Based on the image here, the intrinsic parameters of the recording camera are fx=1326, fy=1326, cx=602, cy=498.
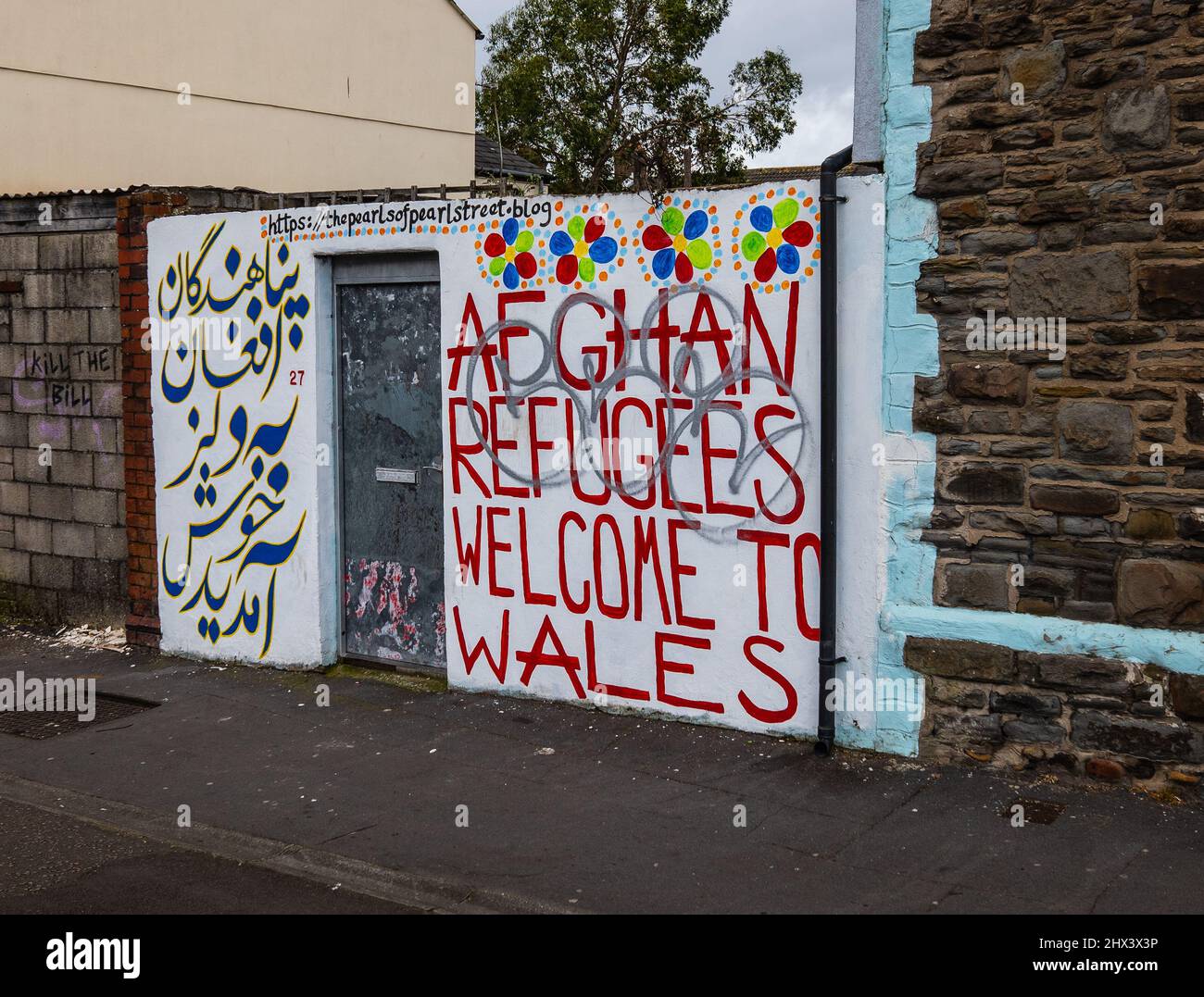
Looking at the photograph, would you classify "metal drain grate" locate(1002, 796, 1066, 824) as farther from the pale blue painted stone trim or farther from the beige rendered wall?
the beige rendered wall

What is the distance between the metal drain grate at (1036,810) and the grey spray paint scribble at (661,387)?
1.74 metres

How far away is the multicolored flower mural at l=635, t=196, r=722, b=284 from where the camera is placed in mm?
6375

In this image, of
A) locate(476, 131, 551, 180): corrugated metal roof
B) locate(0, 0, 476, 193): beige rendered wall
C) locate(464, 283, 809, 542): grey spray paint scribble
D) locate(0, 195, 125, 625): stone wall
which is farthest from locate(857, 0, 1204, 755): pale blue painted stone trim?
locate(476, 131, 551, 180): corrugated metal roof

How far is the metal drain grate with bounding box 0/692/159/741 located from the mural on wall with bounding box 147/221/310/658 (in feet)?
2.76

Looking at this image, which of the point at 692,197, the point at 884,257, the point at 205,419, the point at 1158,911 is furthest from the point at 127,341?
the point at 1158,911

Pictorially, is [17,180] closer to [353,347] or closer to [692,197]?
[353,347]

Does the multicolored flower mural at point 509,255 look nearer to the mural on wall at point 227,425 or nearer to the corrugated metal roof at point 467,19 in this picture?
the mural on wall at point 227,425

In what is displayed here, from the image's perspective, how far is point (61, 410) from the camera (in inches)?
357

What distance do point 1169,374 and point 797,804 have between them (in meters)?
2.33

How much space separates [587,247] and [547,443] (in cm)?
104

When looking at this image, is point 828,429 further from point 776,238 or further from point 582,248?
point 582,248

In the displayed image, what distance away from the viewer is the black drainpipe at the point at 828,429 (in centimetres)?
596

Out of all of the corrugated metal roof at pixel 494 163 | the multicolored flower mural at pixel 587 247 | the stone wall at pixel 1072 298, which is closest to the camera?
the stone wall at pixel 1072 298

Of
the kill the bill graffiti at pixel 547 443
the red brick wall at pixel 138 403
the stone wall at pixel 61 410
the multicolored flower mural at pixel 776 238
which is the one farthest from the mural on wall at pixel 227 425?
the multicolored flower mural at pixel 776 238
